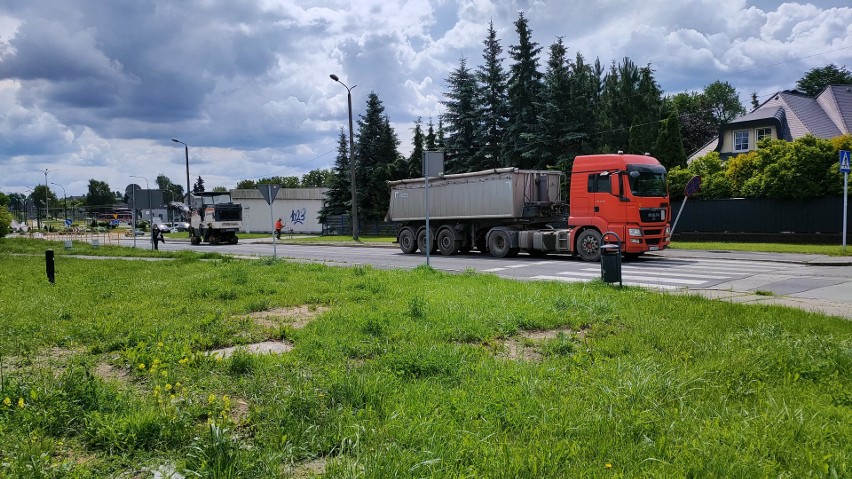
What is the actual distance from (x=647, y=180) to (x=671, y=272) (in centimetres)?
414

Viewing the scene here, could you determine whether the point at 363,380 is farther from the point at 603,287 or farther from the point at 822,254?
the point at 822,254

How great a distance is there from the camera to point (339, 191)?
49281mm

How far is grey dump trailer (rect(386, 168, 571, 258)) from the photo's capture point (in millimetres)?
20281

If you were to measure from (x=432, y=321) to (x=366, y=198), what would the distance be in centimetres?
4053

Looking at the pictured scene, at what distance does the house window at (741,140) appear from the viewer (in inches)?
1660

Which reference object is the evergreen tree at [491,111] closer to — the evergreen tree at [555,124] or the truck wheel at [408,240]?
the evergreen tree at [555,124]

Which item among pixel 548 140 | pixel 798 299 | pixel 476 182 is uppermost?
pixel 548 140

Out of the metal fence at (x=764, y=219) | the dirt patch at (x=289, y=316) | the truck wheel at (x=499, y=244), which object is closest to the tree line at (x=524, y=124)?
the metal fence at (x=764, y=219)

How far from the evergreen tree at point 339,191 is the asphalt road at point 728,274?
94.2 ft

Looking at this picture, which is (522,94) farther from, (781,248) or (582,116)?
(781,248)

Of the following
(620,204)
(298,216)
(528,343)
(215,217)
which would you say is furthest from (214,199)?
(528,343)

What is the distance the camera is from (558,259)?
1944 cm

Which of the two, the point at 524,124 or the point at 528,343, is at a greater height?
the point at 524,124

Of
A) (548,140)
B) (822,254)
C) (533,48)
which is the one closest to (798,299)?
(822,254)
